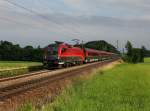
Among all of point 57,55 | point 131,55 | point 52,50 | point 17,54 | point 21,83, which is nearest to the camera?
point 21,83

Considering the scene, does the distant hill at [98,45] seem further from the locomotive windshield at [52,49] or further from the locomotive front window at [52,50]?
the locomotive front window at [52,50]

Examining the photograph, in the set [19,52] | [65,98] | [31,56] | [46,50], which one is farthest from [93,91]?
[19,52]

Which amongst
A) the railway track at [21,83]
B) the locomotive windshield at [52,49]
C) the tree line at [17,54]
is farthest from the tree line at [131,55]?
the railway track at [21,83]

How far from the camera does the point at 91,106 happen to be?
13.5 metres

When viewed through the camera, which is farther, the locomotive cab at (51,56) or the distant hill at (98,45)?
the distant hill at (98,45)

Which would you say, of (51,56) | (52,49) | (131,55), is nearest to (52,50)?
(52,49)

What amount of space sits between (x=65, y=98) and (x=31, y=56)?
8823 centimetres

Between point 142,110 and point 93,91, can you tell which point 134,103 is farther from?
point 93,91

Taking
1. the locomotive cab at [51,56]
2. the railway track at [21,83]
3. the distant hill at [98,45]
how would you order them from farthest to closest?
the distant hill at [98,45]
the locomotive cab at [51,56]
the railway track at [21,83]

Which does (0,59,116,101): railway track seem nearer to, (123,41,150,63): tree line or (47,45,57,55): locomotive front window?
(47,45,57,55): locomotive front window

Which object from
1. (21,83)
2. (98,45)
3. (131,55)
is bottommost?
(21,83)

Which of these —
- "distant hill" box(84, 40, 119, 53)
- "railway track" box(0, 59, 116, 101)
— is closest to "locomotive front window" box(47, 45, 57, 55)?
"railway track" box(0, 59, 116, 101)

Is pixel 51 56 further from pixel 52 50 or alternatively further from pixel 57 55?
pixel 52 50

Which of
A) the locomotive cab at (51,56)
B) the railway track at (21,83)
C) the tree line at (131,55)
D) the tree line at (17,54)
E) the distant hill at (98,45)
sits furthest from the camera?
the distant hill at (98,45)
